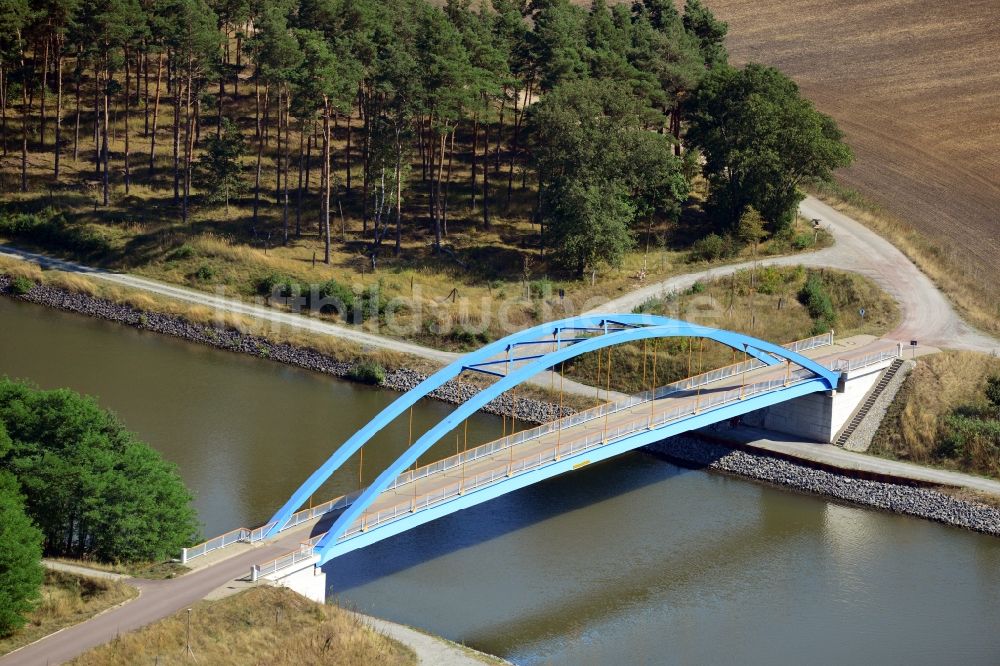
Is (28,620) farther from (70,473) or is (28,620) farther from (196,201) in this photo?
(196,201)

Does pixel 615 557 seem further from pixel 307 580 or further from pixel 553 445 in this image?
pixel 307 580

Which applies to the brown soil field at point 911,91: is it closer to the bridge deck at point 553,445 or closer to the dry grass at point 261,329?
the bridge deck at point 553,445

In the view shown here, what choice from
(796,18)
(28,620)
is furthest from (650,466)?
(796,18)

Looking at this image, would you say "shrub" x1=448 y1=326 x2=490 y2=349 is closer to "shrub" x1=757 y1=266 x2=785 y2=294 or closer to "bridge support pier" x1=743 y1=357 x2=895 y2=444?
"shrub" x1=757 y1=266 x2=785 y2=294

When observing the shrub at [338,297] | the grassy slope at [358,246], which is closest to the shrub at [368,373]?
the grassy slope at [358,246]

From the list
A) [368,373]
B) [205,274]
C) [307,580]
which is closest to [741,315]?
[368,373]
